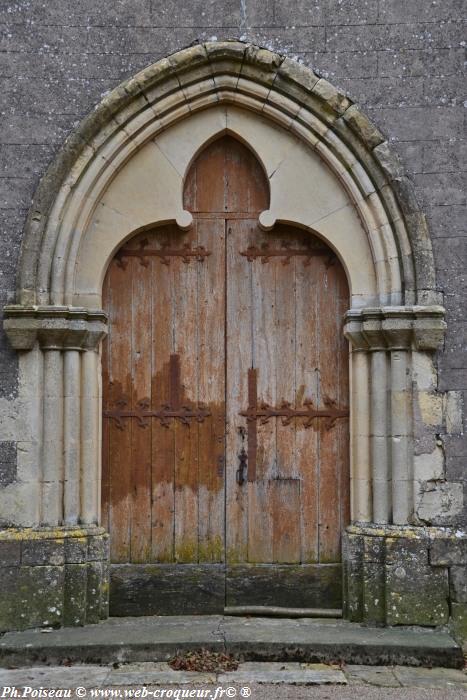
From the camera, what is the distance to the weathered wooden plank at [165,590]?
561cm

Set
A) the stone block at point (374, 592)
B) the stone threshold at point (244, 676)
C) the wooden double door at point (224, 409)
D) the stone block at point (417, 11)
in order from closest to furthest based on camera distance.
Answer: the stone threshold at point (244, 676), the stone block at point (374, 592), the stone block at point (417, 11), the wooden double door at point (224, 409)

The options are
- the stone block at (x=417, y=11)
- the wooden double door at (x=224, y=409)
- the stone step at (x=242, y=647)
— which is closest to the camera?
the stone step at (x=242, y=647)

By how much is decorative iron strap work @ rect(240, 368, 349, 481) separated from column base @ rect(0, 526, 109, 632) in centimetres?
120

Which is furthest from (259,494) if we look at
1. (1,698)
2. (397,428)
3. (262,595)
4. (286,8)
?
(286,8)

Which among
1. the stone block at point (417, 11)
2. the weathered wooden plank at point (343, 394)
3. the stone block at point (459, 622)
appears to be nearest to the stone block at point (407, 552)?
the stone block at point (459, 622)

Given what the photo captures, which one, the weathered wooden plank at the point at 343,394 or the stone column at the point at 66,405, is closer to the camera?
the stone column at the point at 66,405

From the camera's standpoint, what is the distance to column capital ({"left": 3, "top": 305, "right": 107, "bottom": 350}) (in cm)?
528

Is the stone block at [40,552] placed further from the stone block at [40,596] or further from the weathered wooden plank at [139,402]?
the weathered wooden plank at [139,402]

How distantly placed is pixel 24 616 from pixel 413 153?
12.3ft

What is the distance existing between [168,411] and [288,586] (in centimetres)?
139

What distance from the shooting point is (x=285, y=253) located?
5793mm

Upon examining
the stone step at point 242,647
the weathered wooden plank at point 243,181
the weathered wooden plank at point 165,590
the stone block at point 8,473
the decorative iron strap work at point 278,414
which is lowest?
the stone step at point 242,647

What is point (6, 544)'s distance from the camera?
206 inches

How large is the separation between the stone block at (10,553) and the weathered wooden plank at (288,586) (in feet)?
4.49
